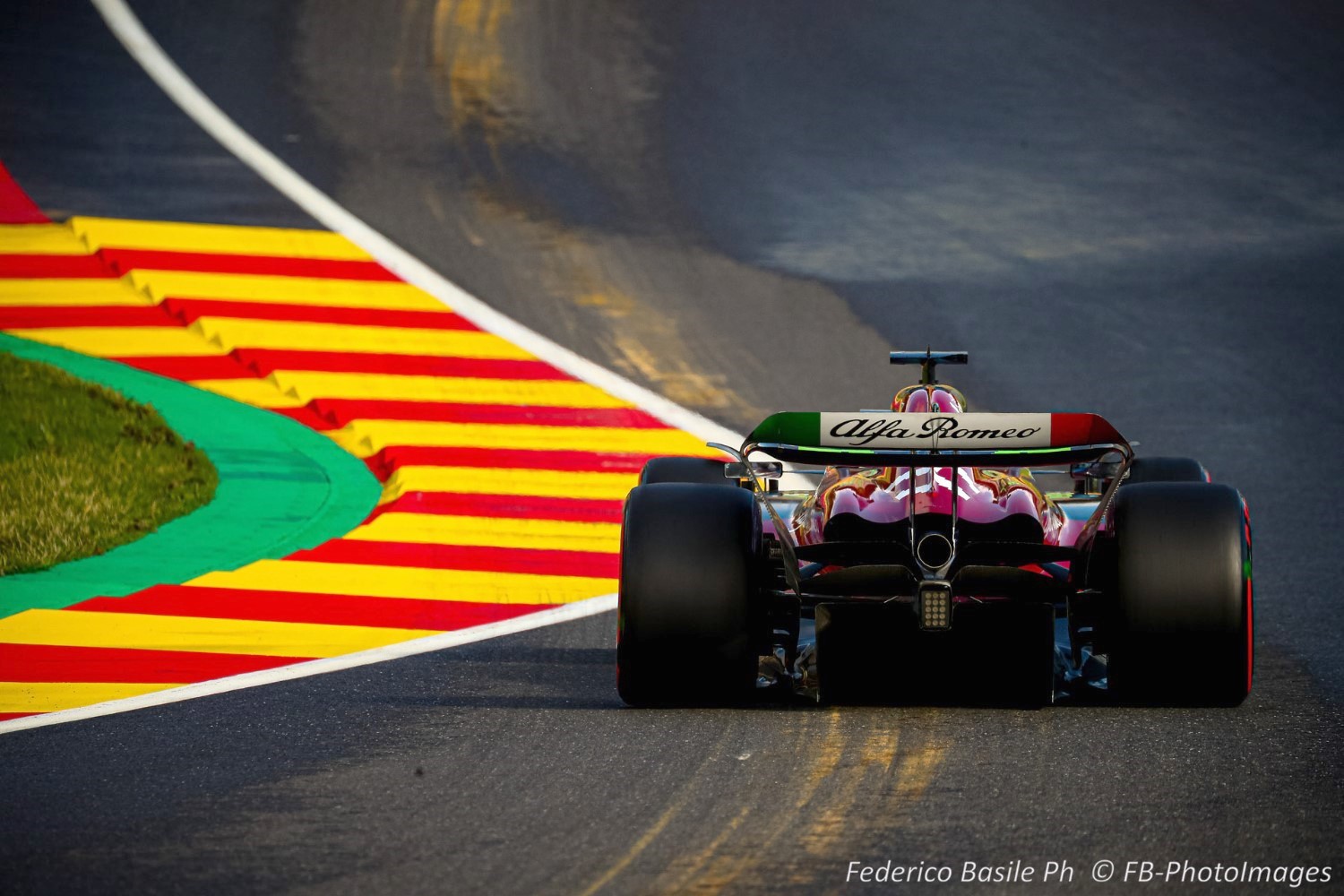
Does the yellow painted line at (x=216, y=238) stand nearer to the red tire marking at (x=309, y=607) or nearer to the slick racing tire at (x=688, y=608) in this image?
the red tire marking at (x=309, y=607)

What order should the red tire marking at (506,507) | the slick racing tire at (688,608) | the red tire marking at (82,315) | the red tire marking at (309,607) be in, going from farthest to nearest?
the red tire marking at (82,315)
the red tire marking at (506,507)
the red tire marking at (309,607)
the slick racing tire at (688,608)

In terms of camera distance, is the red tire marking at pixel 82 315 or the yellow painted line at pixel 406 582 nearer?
the yellow painted line at pixel 406 582

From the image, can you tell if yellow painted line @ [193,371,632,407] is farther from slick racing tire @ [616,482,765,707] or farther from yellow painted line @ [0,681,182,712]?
slick racing tire @ [616,482,765,707]

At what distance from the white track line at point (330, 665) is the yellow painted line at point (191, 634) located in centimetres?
13

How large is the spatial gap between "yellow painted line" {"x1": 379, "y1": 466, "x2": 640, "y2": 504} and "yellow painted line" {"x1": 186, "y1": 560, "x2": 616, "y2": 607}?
1.59 m

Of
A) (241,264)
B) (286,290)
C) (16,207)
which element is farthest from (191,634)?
(16,207)

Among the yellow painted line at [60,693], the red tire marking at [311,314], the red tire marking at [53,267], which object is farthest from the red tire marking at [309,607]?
the red tire marking at [53,267]

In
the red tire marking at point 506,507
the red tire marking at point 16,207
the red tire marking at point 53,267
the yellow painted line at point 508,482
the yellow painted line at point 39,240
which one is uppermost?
the red tire marking at point 16,207

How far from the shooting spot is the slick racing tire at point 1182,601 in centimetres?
757

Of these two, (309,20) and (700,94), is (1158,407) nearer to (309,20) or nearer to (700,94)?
(700,94)

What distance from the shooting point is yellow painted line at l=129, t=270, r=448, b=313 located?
16.0 metres

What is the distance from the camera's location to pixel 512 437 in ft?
44.7

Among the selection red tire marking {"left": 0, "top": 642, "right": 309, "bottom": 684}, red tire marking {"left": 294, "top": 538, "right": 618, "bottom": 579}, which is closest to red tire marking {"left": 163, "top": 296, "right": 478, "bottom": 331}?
red tire marking {"left": 294, "top": 538, "right": 618, "bottom": 579}

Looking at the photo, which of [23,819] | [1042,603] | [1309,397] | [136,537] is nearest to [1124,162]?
[1309,397]
